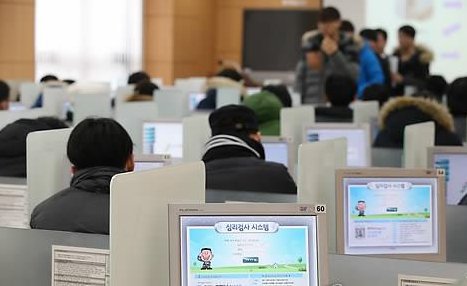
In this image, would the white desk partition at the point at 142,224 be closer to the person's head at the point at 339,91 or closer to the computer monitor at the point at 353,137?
the computer monitor at the point at 353,137

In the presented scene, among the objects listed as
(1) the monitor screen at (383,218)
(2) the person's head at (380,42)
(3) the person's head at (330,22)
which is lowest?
(1) the monitor screen at (383,218)

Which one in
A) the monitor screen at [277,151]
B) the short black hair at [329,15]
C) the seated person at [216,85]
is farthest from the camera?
the seated person at [216,85]

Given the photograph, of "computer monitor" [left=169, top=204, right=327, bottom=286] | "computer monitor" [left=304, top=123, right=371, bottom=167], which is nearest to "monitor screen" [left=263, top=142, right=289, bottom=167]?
"computer monitor" [left=304, top=123, right=371, bottom=167]

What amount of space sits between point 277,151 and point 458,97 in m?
1.72

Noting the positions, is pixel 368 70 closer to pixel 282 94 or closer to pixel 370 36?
pixel 370 36

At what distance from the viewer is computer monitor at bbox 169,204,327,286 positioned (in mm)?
2436

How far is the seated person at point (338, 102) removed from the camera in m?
7.08

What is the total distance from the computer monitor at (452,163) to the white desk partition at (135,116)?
2103 mm

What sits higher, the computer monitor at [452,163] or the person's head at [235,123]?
the person's head at [235,123]

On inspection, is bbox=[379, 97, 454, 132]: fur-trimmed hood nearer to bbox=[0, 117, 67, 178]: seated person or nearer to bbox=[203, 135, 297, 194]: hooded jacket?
bbox=[203, 135, 297, 194]: hooded jacket

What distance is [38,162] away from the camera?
11.7ft

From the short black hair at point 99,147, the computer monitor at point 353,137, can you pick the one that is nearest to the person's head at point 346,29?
the computer monitor at point 353,137

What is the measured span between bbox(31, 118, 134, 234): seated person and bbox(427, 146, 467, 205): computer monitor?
1.60 meters

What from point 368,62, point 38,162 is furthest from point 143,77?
point 38,162
